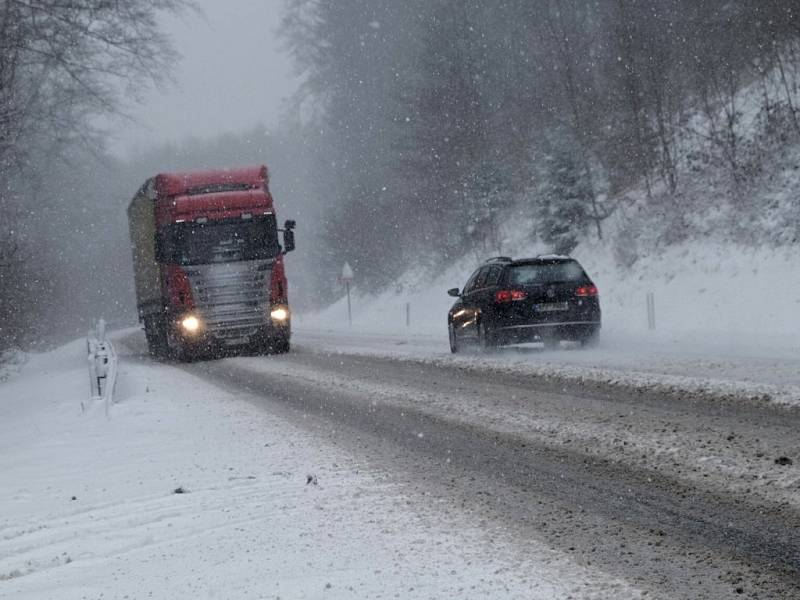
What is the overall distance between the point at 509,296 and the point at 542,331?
866 millimetres

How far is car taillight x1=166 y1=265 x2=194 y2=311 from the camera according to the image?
20000 mm

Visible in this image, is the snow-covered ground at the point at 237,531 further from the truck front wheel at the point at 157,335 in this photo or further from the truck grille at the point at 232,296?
the truck front wheel at the point at 157,335

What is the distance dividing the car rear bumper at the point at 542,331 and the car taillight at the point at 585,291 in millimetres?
509

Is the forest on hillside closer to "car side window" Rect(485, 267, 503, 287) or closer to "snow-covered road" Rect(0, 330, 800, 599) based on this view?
"car side window" Rect(485, 267, 503, 287)

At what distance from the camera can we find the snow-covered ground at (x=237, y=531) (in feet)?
13.9

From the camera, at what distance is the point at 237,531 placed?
5.30 m

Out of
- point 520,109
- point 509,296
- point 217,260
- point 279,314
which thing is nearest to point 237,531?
point 509,296

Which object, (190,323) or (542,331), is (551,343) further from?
(190,323)

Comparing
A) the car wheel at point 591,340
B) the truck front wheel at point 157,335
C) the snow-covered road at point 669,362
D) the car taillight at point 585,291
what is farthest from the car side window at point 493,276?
the truck front wheel at point 157,335

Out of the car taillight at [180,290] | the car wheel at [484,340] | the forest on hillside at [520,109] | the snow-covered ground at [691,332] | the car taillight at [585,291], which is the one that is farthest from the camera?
the forest on hillside at [520,109]

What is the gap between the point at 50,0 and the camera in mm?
17141

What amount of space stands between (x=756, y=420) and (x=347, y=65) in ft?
161

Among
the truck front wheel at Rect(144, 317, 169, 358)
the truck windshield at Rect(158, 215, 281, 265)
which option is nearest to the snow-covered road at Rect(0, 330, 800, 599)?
the truck windshield at Rect(158, 215, 281, 265)

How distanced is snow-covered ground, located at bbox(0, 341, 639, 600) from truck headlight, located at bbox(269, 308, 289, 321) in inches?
446
